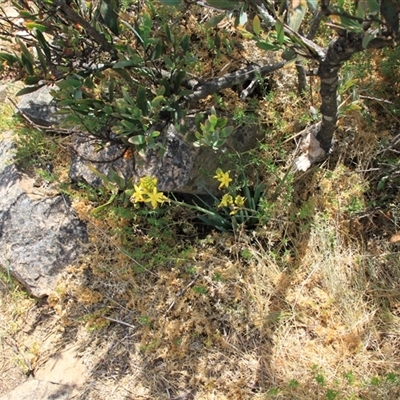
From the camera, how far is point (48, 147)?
3.23 m

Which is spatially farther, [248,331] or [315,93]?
[315,93]

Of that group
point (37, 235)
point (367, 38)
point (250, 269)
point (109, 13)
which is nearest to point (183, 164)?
point (250, 269)

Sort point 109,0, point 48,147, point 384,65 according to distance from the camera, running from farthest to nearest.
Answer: point 48,147 < point 384,65 < point 109,0

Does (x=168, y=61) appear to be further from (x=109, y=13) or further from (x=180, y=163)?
(x=180, y=163)

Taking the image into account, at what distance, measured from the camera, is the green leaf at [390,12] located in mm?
1350

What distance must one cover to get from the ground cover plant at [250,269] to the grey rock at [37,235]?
11 cm

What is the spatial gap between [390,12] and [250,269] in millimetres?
1530

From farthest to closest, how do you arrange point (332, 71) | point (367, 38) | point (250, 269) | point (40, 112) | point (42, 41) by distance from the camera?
point (40, 112), point (250, 269), point (42, 41), point (332, 71), point (367, 38)

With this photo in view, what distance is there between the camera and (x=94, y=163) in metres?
2.82

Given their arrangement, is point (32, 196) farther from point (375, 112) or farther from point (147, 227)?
point (375, 112)

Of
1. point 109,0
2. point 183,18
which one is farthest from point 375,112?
point 109,0

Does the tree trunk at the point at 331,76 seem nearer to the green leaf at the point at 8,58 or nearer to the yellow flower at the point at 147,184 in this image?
the yellow flower at the point at 147,184

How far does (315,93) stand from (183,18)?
1.02 metres

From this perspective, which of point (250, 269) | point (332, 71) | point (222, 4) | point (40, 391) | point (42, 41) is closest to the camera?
point (222, 4)
